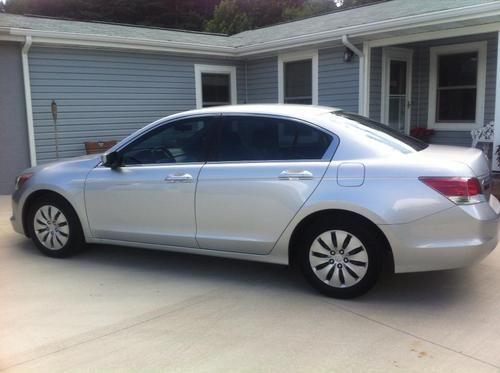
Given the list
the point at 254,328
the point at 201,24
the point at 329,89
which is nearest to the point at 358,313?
the point at 254,328

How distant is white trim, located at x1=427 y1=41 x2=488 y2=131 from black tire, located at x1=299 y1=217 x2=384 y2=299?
7.63 metres

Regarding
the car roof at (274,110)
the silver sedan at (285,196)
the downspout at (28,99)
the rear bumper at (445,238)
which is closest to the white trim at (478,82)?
the silver sedan at (285,196)

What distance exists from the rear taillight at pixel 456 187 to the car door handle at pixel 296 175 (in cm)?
89

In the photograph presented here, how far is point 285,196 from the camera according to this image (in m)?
4.09

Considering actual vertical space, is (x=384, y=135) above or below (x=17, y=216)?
above

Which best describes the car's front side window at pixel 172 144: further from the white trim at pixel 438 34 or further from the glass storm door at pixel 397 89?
the glass storm door at pixel 397 89

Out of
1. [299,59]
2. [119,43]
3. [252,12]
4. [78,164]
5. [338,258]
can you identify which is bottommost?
[338,258]

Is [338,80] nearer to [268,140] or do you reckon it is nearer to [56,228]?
[268,140]

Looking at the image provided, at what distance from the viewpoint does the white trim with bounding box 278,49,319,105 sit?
11117 millimetres

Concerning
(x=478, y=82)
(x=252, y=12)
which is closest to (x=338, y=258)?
(x=478, y=82)

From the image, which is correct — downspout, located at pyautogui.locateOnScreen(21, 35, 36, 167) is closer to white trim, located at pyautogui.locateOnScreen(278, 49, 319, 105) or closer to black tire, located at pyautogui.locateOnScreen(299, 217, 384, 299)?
white trim, located at pyautogui.locateOnScreen(278, 49, 319, 105)

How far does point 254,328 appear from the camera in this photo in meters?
3.60

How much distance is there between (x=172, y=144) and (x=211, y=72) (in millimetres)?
7598

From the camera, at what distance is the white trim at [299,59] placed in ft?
36.5
